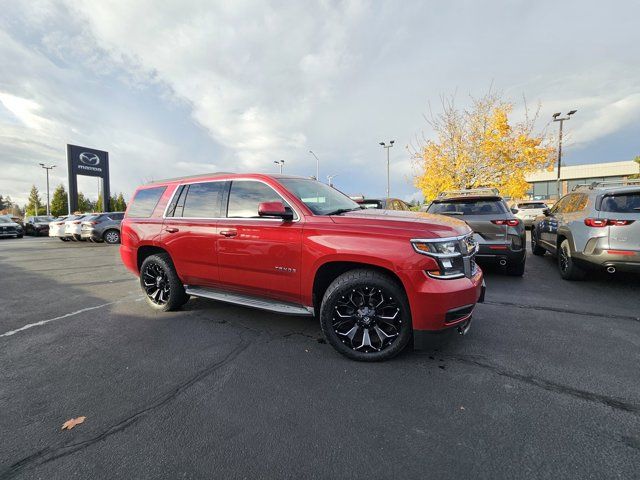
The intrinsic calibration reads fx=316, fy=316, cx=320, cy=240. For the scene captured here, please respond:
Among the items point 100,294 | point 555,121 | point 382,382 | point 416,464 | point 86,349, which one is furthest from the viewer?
point 555,121

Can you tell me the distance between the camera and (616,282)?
550 centimetres

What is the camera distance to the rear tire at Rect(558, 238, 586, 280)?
18.0ft

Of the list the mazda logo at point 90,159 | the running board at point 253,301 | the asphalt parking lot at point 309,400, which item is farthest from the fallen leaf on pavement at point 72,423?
the mazda logo at point 90,159

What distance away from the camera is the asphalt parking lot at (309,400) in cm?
184

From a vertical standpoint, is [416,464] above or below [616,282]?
below

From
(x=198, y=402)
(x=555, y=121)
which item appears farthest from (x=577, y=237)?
(x=555, y=121)

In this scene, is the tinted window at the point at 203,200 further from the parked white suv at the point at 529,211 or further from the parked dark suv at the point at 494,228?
the parked white suv at the point at 529,211

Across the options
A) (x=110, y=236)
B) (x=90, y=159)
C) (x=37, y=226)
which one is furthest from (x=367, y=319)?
(x=90, y=159)

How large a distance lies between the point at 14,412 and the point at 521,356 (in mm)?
4246

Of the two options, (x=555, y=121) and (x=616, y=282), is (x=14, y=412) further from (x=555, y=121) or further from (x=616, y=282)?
(x=555, y=121)

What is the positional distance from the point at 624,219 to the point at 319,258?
185 inches

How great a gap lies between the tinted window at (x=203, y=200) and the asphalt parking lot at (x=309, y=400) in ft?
4.63

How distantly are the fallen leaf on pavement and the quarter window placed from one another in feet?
7.37

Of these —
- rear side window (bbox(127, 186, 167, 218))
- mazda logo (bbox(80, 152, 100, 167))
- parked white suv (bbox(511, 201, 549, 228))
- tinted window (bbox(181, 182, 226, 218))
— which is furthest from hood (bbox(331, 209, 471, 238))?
mazda logo (bbox(80, 152, 100, 167))
